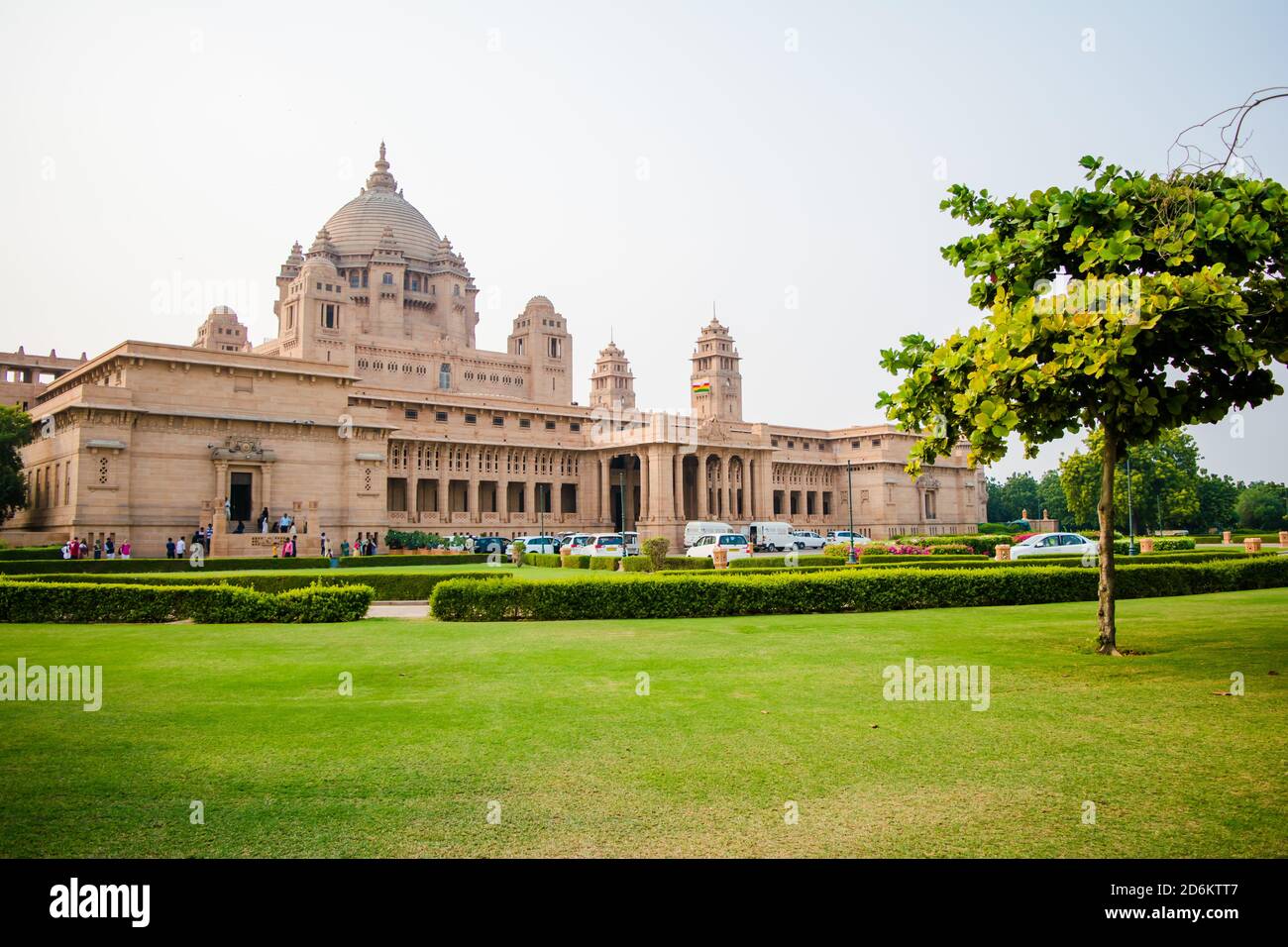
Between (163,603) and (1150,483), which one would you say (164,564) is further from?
(1150,483)

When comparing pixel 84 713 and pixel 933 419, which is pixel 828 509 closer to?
pixel 933 419

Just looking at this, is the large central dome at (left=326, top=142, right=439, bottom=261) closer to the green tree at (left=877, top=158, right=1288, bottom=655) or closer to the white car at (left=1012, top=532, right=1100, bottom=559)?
the white car at (left=1012, top=532, right=1100, bottom=559)

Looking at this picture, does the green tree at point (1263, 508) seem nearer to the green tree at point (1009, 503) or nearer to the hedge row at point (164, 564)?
the green tree at point (1009, 503)

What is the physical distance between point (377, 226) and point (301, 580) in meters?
65.4

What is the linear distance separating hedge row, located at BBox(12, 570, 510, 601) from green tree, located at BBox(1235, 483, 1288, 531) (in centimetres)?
9058

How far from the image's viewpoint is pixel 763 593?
18.4 metres

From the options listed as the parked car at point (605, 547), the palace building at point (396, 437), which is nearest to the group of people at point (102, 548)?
the palace building at point (396, 437)

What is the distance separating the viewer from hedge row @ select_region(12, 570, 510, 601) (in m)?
18.6

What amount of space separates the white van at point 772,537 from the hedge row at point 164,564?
2074cm

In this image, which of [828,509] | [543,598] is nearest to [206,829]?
[543,598]

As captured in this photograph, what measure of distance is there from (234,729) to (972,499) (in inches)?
3636

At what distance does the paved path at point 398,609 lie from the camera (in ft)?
62.0

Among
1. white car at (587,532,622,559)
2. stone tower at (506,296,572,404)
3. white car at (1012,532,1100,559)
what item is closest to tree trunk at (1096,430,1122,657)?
white car at (1012,532,1100,559)
